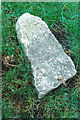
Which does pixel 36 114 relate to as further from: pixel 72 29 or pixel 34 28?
pixel 72 29

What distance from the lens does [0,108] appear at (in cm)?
288

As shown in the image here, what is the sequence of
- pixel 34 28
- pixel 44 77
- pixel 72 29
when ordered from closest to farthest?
pixel 44 77, pixel 34 28, pixel 72 29

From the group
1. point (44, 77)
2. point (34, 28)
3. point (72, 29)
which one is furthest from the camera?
point (72, 29)

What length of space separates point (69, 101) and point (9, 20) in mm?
1552

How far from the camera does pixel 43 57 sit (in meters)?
2.90

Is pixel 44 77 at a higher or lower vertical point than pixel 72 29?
lower

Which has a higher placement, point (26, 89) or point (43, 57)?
point (43, 57)

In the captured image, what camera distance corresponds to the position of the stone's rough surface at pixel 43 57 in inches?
110

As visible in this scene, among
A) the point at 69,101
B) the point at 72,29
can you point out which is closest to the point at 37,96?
the point at 69,101

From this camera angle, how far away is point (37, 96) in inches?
114

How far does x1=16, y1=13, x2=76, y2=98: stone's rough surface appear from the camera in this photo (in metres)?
2.81

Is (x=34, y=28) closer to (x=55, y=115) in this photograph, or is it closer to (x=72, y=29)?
(x=72, y=29)

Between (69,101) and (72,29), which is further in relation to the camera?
(72,29)

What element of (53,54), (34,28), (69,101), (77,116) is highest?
(34,28)
